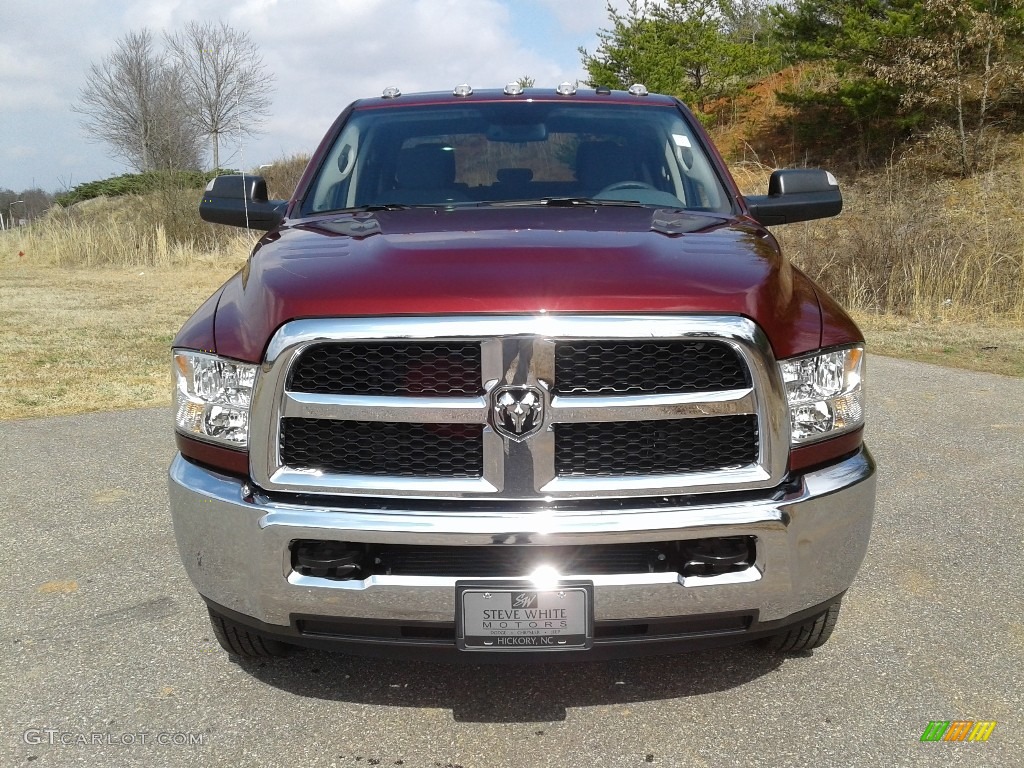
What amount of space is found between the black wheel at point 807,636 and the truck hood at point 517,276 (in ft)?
2.80

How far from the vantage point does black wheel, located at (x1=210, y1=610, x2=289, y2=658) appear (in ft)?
8.52

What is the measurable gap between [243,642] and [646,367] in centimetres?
142

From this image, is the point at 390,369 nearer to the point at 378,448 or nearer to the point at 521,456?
the point at 378,448

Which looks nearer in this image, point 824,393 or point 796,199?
point 824,393

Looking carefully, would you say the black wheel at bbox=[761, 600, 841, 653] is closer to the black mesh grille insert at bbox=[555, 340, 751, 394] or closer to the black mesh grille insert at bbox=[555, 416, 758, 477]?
the black mesh grille insert at bbox=[555, 416, 758, 477]

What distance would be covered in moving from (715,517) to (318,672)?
1333 millimetres

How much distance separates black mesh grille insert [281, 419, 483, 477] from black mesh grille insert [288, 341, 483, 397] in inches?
3.6

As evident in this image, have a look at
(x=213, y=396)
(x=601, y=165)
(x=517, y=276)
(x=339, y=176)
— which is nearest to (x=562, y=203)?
(x=601, y=165)

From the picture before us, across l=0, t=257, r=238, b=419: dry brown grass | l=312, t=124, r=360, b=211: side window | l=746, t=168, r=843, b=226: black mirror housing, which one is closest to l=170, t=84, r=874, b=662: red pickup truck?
l=312, t=124, r=360, b=211: side window

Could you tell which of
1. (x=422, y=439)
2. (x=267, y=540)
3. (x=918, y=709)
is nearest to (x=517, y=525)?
(x=422, y=439)

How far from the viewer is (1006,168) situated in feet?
73.2

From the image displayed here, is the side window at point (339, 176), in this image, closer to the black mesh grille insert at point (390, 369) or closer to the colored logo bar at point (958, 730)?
the black mesh grille insert at point (390, 369)

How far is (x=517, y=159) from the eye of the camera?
358 centimetres

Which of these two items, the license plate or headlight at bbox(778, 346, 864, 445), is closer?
the license plate
